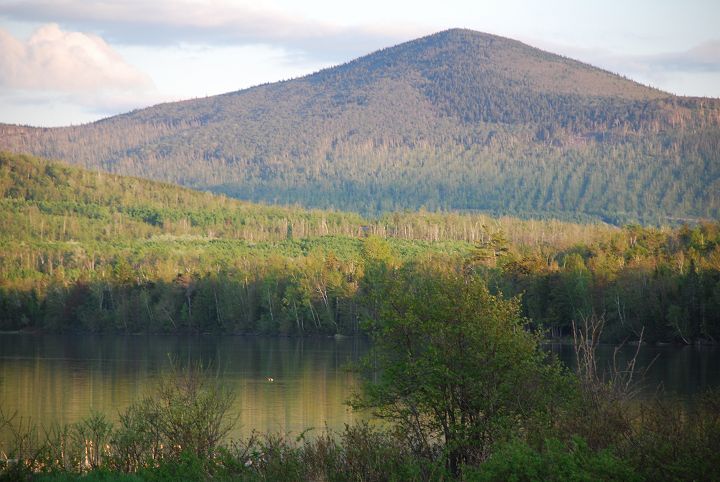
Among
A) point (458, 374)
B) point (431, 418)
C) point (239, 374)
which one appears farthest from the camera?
point (239, 374)

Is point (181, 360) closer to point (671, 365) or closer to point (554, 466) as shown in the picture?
point (671, 365)

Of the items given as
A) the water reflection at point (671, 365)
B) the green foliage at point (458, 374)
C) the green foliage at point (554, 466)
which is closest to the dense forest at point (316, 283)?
the water reflection at point (671, 365)

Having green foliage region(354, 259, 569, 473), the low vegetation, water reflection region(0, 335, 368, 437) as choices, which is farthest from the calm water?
the low vegetation

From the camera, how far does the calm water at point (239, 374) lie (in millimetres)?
46438

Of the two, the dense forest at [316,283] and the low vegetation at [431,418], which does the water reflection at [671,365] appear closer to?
the dense forest at [316,283]

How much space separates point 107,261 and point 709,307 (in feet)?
320

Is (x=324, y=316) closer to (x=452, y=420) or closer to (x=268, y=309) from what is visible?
(x=268, y=309)

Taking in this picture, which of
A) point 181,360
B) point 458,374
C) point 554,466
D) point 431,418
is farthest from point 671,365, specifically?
point 554,466

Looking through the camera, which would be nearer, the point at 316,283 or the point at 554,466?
the point at 554,466

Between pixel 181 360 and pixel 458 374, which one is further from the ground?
pixel 458 374

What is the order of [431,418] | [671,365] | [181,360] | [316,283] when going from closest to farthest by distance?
[431,418], [671,365], [181,360], [316,283]

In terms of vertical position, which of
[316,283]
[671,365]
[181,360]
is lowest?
[181,360]

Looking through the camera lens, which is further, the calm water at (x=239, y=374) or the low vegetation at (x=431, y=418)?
the calm water at (x=239, y=374)

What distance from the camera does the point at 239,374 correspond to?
63781 millimetres
